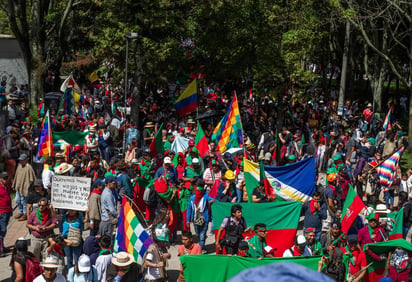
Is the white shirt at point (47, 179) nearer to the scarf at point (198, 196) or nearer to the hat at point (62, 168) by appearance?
the hat at point (62, 168)

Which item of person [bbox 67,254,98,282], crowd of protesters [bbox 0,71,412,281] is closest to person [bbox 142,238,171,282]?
crowd of protesters [bbox 0,71,412,281]

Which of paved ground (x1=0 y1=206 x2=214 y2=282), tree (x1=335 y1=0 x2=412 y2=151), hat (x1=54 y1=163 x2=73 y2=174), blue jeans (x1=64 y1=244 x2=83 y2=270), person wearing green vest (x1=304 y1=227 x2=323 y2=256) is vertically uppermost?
tree (x1=335 y1=0 x2=412 y2=151)

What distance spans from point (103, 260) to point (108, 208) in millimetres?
2479

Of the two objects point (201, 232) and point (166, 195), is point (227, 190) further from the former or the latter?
point (166, 195)

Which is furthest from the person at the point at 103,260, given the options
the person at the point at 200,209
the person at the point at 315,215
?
the person at the point at 315,215

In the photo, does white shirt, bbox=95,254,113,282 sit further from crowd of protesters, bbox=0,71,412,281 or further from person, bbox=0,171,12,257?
person, bbox=0,171,12,257

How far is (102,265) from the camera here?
9234 millimetres

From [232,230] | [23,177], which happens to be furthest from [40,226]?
[23,177]

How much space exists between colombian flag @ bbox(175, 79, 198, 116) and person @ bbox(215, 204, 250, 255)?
12943mm

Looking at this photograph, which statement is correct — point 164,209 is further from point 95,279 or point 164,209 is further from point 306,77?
point 306,77

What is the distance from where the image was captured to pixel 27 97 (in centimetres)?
3359

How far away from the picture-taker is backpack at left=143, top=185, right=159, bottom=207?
1325cm

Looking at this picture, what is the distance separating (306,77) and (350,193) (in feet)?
43.5

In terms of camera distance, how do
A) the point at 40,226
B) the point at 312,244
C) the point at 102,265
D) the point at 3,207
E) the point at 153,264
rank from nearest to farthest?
the point at 102,265 < the point at 153,264 < the point at 312,244 < the point at 40,226 < the point at 3,207
